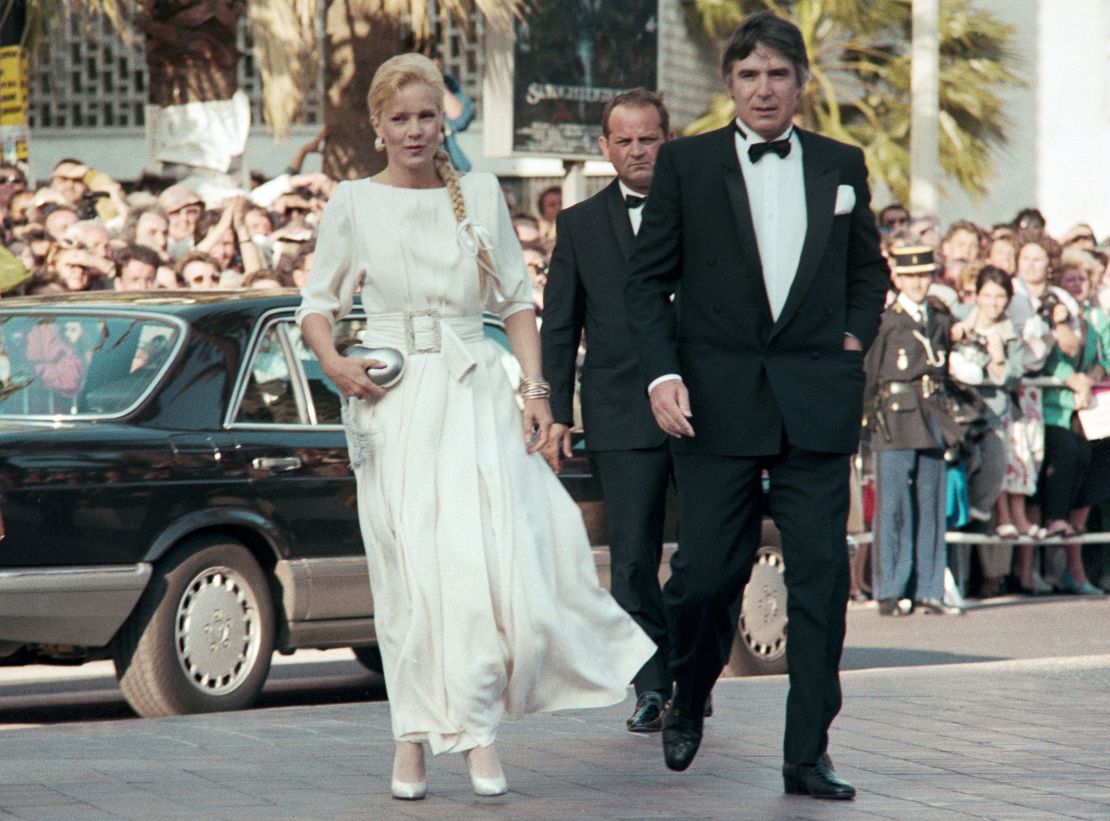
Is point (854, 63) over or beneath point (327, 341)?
over

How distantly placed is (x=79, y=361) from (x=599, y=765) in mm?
3084

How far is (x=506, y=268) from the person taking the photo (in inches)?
260

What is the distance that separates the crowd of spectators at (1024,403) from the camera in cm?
1501

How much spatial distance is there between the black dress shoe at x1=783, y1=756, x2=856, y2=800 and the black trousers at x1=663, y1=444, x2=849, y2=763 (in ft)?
0.10

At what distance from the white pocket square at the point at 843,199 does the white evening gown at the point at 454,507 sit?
2.97 ft

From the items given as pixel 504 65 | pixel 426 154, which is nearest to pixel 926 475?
pixel 504 65

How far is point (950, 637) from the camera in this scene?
12.9m

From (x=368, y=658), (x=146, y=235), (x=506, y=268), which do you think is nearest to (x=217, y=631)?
(x=368, y=658)

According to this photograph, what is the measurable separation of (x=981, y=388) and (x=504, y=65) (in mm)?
3754

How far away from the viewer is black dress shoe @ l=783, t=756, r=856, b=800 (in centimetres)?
626

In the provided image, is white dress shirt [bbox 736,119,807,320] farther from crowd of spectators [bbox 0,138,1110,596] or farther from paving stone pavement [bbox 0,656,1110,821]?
crowd of spectators [bbox 0,138,1110,596]

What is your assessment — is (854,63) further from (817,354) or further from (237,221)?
(817,354)

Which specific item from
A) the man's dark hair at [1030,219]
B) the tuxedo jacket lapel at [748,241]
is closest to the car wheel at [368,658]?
the tuxedo jacket lapel at [748,241]

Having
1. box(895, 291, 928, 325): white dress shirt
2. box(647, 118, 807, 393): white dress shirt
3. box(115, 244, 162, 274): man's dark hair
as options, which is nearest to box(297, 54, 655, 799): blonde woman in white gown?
box(647, 118, 807, 393): white dress shirt
